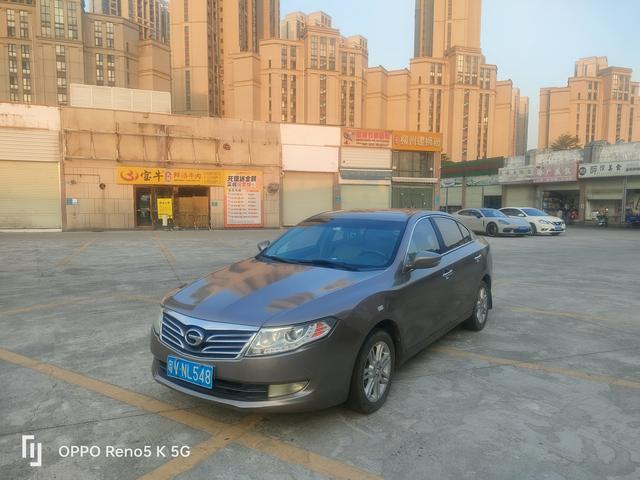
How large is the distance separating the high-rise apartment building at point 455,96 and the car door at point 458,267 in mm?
104233

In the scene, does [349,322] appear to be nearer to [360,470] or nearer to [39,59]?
[360,470]

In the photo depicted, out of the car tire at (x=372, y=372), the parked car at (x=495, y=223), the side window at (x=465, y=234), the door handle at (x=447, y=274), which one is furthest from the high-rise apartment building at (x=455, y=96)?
the car tire at (x=372, y=372)

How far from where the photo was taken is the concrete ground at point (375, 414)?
2586 millimetres

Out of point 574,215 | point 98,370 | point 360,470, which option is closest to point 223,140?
point 98,370

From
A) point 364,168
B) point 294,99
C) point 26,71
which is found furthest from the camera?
point 294,99

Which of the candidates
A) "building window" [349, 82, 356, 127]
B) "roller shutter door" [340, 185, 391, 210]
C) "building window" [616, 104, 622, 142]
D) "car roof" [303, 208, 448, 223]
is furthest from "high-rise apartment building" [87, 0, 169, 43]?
"car roof" [303, 208, 448, 223]

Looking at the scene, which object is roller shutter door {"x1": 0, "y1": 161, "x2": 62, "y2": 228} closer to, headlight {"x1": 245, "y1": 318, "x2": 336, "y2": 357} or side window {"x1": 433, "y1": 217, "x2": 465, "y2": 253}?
side window {"x1": 433, "y1": 217, "x2": 465, "y2": 253}

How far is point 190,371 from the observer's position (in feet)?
9.45

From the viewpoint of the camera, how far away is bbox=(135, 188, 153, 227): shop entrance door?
986 inches

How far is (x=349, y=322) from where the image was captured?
9.64ft

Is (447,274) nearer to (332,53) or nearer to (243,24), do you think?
(332,53)

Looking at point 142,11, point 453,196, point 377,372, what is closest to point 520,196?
point 453,196

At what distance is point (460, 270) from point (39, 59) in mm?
104465

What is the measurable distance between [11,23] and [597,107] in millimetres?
129605
